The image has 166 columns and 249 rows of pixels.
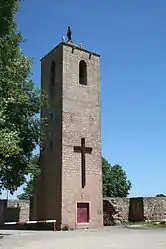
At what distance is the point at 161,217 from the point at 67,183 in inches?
380

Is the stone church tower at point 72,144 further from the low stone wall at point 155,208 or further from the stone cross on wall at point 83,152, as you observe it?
the low stone wall at point 155,208

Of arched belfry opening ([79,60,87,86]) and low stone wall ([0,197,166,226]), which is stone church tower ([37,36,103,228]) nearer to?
arched belfry opening ([79,60,87,86])

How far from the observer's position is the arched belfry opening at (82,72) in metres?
31.5

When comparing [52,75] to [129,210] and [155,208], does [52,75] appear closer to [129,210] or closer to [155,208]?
[129,210]

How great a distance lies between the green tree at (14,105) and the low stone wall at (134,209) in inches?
376

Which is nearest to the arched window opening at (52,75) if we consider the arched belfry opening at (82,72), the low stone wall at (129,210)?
the arched belfry opening at (82,72)

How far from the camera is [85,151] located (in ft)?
96.3

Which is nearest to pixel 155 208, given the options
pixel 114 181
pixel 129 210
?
pixel 129 210

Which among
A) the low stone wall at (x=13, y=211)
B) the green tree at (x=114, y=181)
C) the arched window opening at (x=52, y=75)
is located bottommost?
the low stone wall at (x=13, y=211)

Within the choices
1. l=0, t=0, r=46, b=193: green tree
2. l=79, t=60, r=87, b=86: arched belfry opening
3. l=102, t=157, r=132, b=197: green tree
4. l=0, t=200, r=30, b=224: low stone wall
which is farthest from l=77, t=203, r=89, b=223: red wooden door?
l=102, t=157, r=132, b=197: green tree

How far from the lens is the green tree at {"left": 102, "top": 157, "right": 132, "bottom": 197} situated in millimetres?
51844

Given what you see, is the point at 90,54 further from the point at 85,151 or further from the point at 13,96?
the point at 13,96

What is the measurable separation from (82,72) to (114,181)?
80.0ft

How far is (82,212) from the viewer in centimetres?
2819
